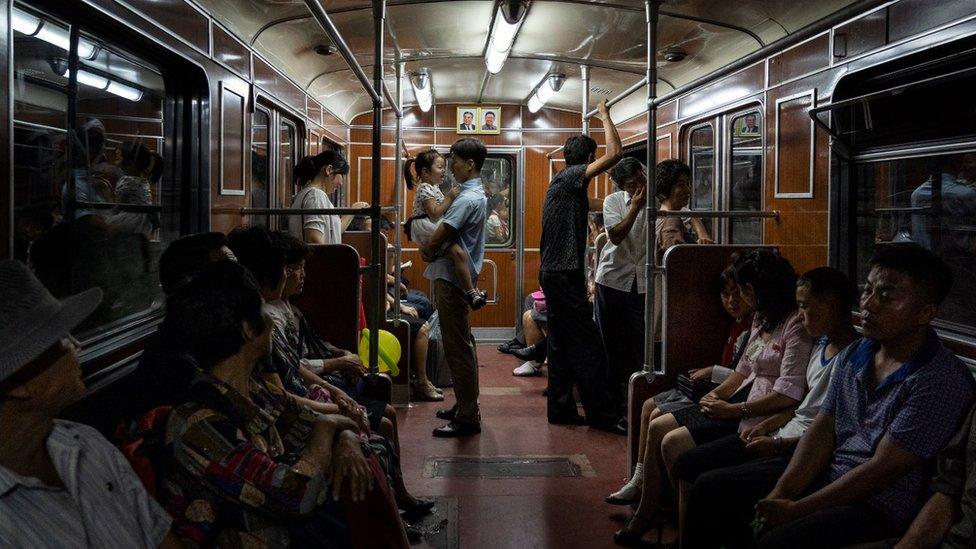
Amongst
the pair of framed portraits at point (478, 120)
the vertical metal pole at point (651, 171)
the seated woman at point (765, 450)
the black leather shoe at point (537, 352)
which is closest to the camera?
the seated woman at point (765, 450)

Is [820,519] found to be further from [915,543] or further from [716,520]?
Result: [716,520]

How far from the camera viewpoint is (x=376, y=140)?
378 cm

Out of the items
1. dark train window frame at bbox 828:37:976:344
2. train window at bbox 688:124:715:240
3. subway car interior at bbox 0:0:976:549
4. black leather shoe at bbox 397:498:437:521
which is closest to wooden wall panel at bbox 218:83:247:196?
subway car interior at bbox 0:0:976:549

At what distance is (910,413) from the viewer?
2121mm

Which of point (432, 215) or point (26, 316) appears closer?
point (26, 316)

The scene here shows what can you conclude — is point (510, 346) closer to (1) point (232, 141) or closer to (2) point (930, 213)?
(1) point (232, 141)

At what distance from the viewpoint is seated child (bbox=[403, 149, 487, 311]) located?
4.86 m

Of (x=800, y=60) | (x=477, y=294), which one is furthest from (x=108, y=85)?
(x=800, y=60)

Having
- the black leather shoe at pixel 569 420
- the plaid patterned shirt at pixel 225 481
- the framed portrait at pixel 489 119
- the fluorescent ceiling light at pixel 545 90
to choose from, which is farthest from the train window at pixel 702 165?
the plaid patterned shirt at pixel 225 481

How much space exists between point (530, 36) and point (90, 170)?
379 centimetres

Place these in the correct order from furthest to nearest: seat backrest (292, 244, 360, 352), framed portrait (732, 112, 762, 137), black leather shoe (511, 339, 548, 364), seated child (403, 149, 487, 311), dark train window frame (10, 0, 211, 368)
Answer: black leather shoe (511, 339, 548, 364)
framed portrait (732, 112, 762, 137)
seated child (403, 149, 487, 311)
seat backrest (292, 244, 360, 352)
dark train window frame (10, 0, 211, 368)

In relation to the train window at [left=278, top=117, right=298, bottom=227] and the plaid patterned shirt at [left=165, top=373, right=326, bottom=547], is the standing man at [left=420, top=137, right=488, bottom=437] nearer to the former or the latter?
the train window at [left=278, top=117, right=298, bottom=227]

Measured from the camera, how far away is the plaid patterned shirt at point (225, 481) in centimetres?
178

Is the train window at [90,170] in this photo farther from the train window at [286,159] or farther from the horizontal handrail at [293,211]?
the train window at [286,159]
